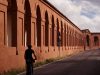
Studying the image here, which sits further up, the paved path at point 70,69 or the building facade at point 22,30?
the building facade at point 22,30

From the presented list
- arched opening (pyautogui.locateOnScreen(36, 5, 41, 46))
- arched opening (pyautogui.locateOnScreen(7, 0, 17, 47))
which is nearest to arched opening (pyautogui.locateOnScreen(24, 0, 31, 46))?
arched opening (pyautogui.locateOnScreen(7, 0, 17, 47))

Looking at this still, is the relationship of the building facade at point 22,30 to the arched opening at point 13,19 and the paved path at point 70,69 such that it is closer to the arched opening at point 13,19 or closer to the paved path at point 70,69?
the arched opening at point 13,19

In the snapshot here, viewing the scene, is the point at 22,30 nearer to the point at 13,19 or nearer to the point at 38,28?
the point at 13,19

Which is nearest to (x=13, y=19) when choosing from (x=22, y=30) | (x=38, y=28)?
(x=22, y=30)

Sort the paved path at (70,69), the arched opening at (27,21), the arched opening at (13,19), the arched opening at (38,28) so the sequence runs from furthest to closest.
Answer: the arched opening at (38,28)
the arched opening at (27,21)
the arched opening at (13,19)
the paved path at (70,69)

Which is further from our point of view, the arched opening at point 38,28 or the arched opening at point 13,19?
the arched opening at point 38,28

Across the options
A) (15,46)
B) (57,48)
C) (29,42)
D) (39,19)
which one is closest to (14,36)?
(15,46)

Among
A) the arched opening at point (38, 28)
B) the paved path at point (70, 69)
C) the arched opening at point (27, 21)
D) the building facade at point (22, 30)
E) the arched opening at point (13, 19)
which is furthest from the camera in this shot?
the arched opening at point (38, 28)

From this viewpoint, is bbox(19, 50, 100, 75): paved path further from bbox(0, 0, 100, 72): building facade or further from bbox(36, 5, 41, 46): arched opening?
bbox(36, 5, 41, 46): arched opening

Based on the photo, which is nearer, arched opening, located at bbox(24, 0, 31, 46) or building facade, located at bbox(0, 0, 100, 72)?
building facade, located at bbox(0, 0, 100, 72)

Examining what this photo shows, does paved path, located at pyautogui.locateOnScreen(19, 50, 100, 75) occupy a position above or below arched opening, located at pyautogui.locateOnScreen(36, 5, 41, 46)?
below

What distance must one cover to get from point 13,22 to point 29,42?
6261mm

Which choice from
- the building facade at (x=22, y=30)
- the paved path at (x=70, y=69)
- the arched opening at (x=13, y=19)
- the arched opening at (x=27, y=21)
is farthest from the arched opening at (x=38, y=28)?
the arched opening at (x=13, y=19)

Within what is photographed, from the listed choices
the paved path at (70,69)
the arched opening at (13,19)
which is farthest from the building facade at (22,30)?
the paved path at (70,69)
